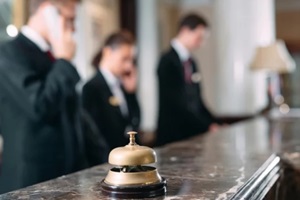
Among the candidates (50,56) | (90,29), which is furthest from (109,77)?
(90,29)

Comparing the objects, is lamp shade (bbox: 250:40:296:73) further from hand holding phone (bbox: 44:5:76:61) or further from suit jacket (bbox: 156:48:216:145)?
hand holding phone (bbox: 44:5:76:61)

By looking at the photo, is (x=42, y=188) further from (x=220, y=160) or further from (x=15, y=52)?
(x=15, y=52)

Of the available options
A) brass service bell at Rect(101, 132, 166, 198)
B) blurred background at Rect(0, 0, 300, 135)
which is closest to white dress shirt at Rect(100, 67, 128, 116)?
blurred background at Rect(0, 0, 300, 135)

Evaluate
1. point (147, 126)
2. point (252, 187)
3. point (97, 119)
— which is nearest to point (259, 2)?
point (147, 126)

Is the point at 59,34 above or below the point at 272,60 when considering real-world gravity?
above

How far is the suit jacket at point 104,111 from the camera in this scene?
2863 millimetres

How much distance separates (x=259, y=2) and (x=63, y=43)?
4.13 meters

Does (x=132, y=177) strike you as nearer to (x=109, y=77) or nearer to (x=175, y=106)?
(x=109, y=77)

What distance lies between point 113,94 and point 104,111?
0.19 meters

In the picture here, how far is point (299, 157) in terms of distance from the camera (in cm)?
186

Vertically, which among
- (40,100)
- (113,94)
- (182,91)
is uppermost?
(40,100)

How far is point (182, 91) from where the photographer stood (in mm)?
4004

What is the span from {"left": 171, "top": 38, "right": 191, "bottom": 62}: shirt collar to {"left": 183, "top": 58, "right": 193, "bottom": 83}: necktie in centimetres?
3

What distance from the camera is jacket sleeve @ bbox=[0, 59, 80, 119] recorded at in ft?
6.33
